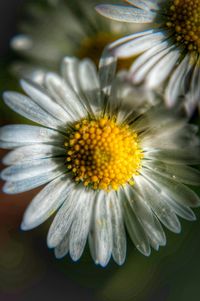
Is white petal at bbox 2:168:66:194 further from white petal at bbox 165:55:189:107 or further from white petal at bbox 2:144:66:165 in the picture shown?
white petal at bbox 165:55:189:107

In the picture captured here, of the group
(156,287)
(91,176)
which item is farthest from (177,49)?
(156,287)

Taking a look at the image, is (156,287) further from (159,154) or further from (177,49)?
(177,49)

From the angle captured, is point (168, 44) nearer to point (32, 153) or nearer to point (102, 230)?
point (32, 153)

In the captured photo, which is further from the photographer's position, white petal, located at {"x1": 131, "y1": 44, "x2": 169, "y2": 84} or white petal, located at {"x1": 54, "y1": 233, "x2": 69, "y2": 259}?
white petal, located at {"x1": 54, "y1": 233, "x2": 69, "y2": 259}

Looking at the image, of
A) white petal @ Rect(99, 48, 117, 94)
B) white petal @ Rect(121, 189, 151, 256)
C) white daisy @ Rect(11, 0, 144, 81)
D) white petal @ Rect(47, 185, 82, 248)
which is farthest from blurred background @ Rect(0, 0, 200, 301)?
white petal @ Rect(99, 48, 117, 94)

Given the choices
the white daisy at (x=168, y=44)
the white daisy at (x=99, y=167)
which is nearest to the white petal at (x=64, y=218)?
the white daisy at (x=99, y=167)

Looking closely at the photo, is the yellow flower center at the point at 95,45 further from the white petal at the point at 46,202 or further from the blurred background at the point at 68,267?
the white petal at the point at 46,202

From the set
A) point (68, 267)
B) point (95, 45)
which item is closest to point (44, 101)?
point (95, 45)
